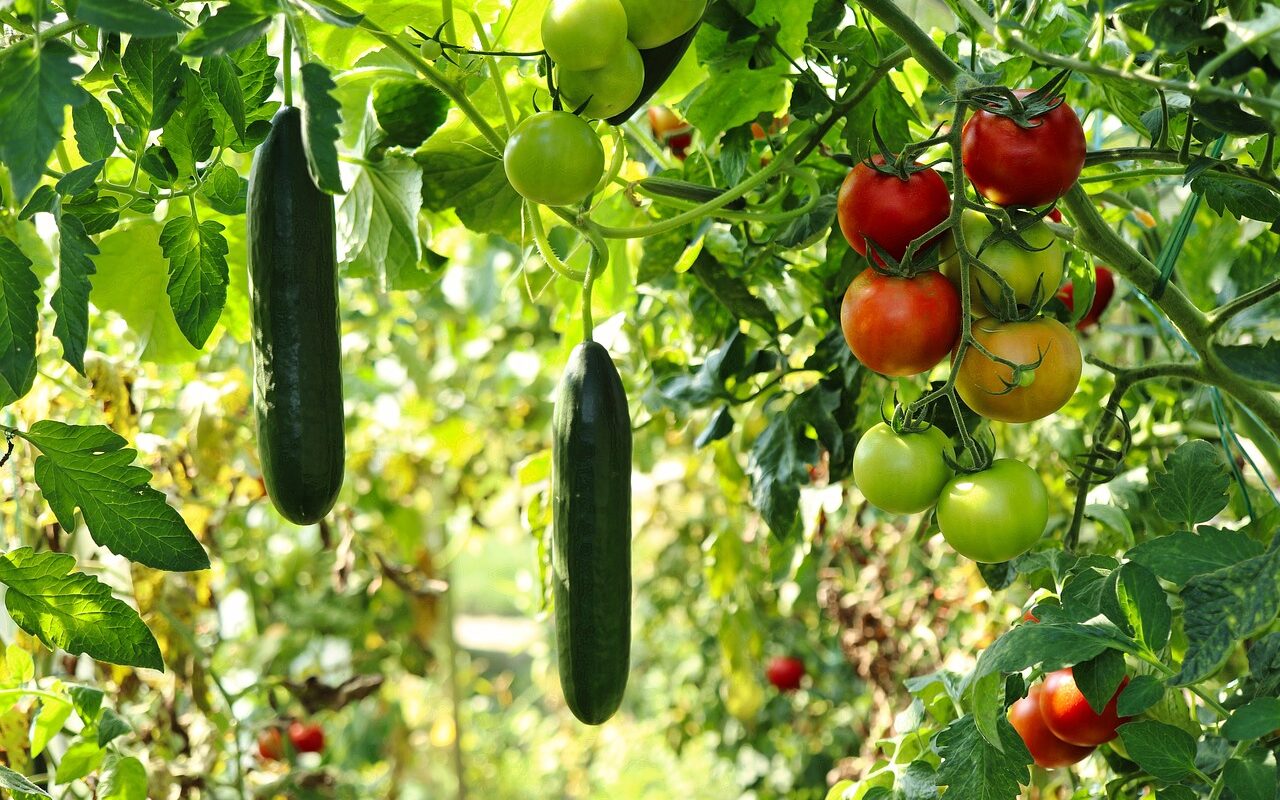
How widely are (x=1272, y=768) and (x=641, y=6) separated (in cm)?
59

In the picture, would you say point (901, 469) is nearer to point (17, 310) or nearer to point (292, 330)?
point (292, 330)

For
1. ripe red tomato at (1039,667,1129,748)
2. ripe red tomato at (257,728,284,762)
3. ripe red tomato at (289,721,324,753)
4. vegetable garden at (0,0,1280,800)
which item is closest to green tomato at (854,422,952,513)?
vegetable garden at (0,0,1280,800)

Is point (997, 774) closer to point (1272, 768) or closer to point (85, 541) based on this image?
point (1272, 768)

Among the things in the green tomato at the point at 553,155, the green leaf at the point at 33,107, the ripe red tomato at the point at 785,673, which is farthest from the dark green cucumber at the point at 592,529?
the ripe red tomato at the point at 785,673

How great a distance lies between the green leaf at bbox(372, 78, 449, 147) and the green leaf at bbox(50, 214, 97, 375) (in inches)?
14.5

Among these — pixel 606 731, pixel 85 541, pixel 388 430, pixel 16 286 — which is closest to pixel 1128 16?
pixel 16 286

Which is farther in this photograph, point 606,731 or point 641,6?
point 606,731

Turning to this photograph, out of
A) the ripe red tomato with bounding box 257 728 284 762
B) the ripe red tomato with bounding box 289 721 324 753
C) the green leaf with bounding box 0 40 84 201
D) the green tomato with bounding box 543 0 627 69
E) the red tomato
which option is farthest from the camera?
the ripe red tomato with bounding box 289 721 324 753

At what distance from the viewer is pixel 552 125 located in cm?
65

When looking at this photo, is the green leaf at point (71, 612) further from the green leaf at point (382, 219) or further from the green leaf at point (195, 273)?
the green leaf at point (382, 219)

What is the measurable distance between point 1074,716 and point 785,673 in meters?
1.52

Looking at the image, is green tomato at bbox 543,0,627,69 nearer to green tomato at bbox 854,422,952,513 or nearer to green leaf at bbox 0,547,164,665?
green tomato at bbox 854,422,952,513

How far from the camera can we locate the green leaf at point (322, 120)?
56cm

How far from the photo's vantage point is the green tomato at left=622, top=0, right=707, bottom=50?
0.65 meters
